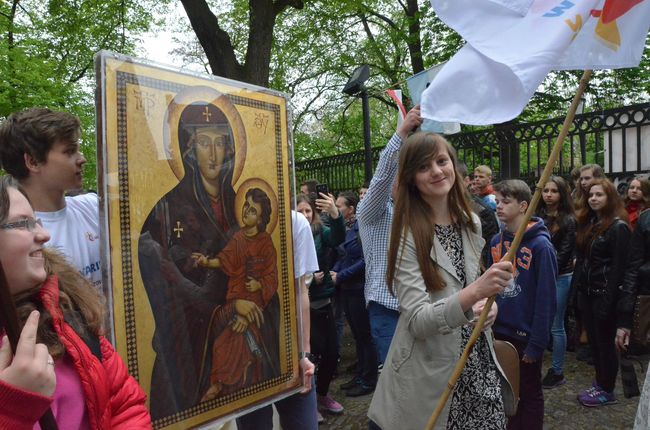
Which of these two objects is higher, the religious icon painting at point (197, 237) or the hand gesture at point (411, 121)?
the hand gesture at point (411, 121)

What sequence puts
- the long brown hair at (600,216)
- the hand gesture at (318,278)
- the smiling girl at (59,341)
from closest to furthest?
the smiling girl at (59,341) < the long brown hair at (600,216) < the hand gesture at (318,278)

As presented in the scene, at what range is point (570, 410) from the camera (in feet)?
14.9

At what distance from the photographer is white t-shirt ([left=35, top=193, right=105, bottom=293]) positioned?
2.14 m

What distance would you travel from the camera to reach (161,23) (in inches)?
768

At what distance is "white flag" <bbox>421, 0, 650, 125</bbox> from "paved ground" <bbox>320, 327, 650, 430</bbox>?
3.26m

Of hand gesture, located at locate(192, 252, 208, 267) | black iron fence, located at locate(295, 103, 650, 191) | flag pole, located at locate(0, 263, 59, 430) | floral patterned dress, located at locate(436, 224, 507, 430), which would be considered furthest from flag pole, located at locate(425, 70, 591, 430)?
black iron fence, located at locate(295, 103, 650, 191)

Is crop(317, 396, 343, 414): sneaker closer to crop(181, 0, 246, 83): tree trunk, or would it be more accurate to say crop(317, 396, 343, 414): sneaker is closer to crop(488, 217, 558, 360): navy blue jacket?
crop(488, 217, 558, 360): navy blue jacket

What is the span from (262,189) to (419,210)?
69 centimetres

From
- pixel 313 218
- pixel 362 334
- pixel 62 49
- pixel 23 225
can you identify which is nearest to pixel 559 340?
pixel 362 334

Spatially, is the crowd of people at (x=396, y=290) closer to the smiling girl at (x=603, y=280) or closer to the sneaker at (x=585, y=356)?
the smiling girl at (x=603, y=280)

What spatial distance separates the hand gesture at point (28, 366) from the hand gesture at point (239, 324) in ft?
3.04

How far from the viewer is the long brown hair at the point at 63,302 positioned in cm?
144

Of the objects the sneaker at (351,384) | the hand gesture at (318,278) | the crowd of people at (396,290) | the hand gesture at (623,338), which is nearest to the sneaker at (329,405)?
the sneaker at (351,384)

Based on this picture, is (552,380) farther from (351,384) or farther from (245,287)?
(245,287)
